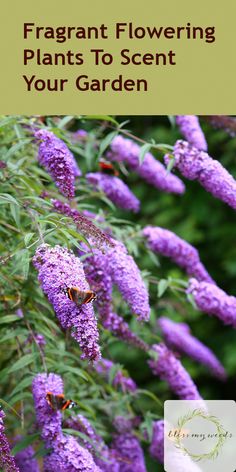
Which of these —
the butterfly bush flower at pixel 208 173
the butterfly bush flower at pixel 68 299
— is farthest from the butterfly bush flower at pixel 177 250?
the butterfly bush flower at pixel 68 299

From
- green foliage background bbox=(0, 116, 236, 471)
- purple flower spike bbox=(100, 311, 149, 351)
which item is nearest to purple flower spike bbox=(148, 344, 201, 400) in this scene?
green foliage background bbox=(0, 116, 236, 471)

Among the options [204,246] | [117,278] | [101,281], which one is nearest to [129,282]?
[117,278]

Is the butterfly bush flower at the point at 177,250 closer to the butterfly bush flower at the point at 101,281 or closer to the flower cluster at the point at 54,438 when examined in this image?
the butterfly bush flower at the point at 101,281

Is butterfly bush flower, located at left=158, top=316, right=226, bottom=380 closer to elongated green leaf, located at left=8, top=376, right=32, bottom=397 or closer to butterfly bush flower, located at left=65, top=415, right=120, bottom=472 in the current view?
butterfly bush flower, located at left=65, top=415, right=120, bottom=472

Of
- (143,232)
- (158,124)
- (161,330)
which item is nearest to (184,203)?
(158,124)

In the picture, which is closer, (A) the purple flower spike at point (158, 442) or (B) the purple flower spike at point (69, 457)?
(B) the purple flower spike at point (69, 457)

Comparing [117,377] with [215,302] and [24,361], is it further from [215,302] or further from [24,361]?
[24,361]

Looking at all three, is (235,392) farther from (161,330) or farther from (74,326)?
(74,326)
